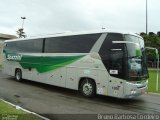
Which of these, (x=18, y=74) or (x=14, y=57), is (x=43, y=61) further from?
(x=14, y=57)

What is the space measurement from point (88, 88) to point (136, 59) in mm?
2716

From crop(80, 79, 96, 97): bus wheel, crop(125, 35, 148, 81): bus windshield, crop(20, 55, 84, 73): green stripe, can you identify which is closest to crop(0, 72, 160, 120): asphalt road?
crop(80, 79, 96, 97): bus wheel

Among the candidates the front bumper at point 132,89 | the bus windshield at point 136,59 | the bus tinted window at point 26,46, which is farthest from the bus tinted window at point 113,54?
the bus tinted window at point 26,46

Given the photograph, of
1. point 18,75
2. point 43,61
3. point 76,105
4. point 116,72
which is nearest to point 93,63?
point 116,72

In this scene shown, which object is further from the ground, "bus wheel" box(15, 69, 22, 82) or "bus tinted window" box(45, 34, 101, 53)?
"bus tinted window" box(45, 34, 101, 53)

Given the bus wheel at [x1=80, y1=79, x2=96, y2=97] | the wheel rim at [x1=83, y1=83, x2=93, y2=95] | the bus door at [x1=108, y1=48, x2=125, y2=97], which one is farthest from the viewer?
the wheel rim at [x1=83, y1=83, x2=93, y2=95]

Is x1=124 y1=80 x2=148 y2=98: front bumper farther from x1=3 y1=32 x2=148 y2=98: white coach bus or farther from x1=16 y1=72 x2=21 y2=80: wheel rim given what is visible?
x1=16 y1=72 x2=21 y2=80: wheel rim

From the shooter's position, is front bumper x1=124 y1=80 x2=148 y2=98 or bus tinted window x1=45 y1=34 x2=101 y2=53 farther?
bus tinted window x1=45 y1=34 x2=101 y2=53

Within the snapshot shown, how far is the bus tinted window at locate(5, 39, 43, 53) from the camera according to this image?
15.8 m

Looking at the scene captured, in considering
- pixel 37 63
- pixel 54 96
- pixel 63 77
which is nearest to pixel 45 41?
pixel 37 63

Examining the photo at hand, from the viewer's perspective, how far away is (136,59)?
442 inches

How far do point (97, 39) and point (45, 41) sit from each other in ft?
14.5

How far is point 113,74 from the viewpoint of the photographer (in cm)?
1109

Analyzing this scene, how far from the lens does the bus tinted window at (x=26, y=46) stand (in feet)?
51.8
